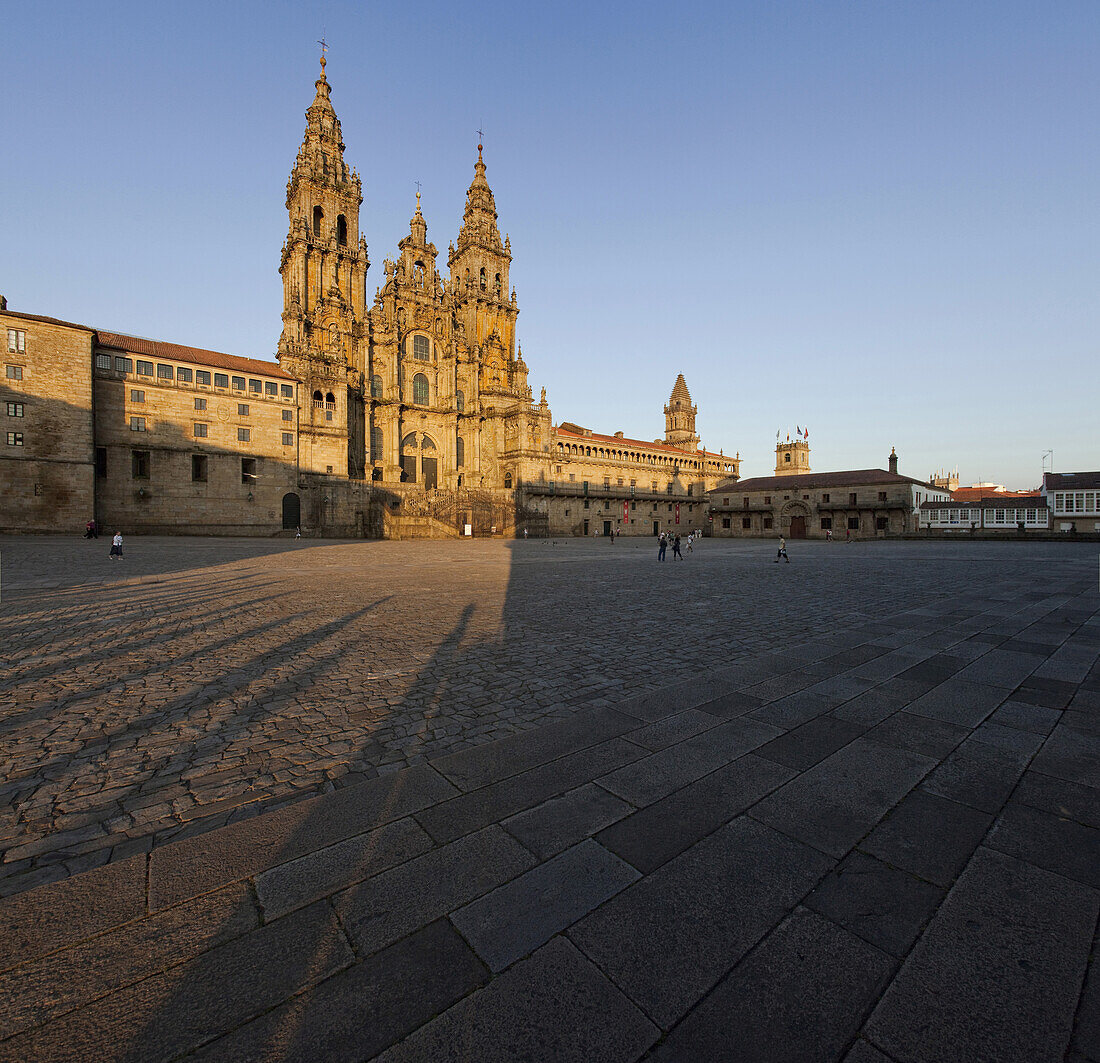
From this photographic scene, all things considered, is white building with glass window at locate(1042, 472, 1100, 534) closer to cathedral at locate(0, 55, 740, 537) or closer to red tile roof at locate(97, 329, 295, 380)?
cathedral at locate(0, 55, 740, 537)

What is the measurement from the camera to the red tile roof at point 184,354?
38406 mm

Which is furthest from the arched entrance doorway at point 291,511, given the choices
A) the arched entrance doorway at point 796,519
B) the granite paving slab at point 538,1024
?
the arched entrance doorway at point 796,519

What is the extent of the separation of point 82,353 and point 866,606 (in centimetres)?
4712

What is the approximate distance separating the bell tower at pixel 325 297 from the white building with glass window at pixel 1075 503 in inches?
2666

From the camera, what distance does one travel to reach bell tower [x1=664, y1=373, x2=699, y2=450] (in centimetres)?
9303

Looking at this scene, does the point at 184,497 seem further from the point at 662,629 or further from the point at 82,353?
the point at 662,629

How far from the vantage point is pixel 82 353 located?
3447 cm

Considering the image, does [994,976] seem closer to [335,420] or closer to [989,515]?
[335,420]

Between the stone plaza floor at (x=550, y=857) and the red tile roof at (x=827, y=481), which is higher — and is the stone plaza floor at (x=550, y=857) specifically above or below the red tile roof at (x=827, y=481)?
below

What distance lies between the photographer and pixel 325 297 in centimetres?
4906

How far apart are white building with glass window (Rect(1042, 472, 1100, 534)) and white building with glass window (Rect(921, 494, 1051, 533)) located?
74 cm

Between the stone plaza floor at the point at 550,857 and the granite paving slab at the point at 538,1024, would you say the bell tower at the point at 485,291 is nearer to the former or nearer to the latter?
the stone plaza floor at the point at 550,857

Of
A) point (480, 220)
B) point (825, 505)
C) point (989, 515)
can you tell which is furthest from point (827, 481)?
point (480, 220)

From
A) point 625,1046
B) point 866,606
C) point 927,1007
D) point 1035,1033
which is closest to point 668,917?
point 625,1046
